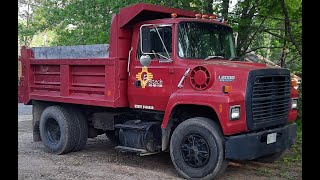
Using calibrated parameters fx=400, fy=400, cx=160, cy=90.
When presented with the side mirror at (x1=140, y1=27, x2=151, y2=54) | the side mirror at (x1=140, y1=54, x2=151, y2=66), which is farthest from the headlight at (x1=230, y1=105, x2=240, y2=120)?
the side mirror at (x1=140, y1=27, x2=151, y2=54)

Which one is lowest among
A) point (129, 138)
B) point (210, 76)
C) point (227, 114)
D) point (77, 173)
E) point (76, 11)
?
point (77, 173)

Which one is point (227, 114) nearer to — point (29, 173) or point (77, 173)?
point (77, 173)

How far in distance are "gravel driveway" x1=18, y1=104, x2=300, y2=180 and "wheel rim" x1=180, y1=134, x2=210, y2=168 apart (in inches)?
17.1

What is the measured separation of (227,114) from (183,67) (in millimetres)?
1195

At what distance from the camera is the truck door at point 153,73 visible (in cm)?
678

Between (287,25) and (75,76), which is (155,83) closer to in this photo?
(75,76)

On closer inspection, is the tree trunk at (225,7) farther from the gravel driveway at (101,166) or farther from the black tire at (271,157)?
the black tire at (271,157)

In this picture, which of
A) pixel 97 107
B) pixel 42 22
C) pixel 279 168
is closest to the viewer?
pixel 279 168

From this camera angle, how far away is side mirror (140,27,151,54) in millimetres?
6945

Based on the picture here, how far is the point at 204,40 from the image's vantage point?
7.07 meters

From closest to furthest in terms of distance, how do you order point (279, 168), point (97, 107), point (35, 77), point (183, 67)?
point (183, 67)
point (279, 168)
point (97, 107)
point (35, 77)

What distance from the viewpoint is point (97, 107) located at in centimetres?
820

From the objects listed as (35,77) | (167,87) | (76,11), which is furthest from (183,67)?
(76,11)

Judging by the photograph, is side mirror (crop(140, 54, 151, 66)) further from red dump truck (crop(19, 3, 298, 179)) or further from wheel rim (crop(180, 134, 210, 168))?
wheel rim (crop(180, 134, 210, 168))
